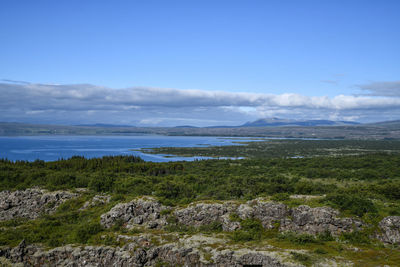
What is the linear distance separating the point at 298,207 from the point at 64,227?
88.7ft

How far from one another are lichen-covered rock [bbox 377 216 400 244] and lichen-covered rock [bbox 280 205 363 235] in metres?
1.87

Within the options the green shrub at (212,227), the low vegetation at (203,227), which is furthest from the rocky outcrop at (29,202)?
the green shrub at (212,227)

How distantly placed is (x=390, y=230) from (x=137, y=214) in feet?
86.8

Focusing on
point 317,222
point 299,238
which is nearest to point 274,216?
point 317,222

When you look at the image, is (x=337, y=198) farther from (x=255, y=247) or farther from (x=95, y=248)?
(x=95, y=248)

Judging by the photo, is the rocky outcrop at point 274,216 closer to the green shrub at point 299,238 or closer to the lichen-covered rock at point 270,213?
the lichen-covered rock at point 270,213

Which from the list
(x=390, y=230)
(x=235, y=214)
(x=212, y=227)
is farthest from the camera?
(x=235, y=214)

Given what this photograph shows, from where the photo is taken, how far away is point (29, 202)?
159 ft

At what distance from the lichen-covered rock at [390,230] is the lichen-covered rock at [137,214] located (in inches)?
868

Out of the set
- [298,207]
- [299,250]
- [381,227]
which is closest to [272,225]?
[298,207]

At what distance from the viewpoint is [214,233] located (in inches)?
1273

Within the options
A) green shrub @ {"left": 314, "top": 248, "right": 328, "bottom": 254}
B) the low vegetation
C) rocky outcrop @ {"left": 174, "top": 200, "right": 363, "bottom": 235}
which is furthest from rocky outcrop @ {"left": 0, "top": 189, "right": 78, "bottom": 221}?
green shrub @ {"left": 314, "top": 248, "right": 328, "bottom": 254}

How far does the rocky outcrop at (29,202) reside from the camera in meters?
46.3

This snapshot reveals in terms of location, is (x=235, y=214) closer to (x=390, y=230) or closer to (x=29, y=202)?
(x=390, y=230)
